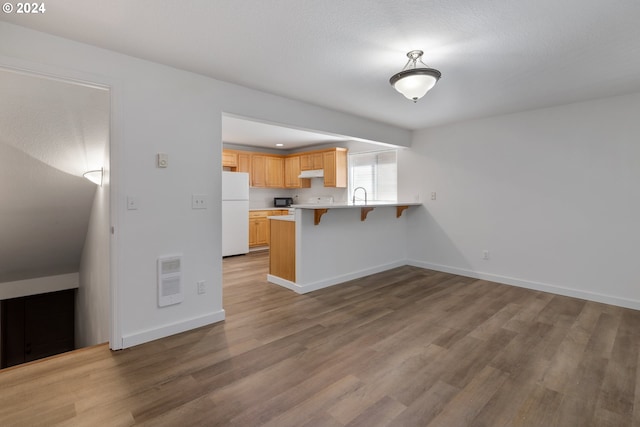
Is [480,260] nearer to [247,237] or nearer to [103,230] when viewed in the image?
[247,237]

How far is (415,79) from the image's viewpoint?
7.77ft

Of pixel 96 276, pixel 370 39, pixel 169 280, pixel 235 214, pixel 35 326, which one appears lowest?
pixel 35 326

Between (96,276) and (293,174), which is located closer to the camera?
(96,276)

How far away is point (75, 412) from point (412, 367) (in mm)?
2141

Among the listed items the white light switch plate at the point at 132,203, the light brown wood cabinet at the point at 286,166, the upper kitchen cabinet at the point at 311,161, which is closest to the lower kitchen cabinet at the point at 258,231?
the light brown wood cabinet at the point at 286,166

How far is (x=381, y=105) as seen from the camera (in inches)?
152

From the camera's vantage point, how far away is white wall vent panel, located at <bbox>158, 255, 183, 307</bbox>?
8.78 feet

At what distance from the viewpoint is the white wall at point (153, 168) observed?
2287mm

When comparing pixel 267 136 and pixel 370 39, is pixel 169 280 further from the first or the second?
pixel 267 136

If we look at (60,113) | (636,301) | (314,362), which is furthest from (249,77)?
(636,301)

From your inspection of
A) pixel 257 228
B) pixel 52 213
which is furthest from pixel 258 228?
pixel 52 213

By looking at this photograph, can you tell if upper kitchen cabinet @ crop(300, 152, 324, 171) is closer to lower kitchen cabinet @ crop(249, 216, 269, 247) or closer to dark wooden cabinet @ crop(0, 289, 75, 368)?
lower kitchen cabinet @ crop(249, 216, 269, 247)

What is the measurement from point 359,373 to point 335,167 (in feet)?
15.6

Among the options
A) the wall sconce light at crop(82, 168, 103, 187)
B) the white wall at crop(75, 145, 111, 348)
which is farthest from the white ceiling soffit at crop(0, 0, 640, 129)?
the wall sconce light at crop(82, 168, 103, 187)
